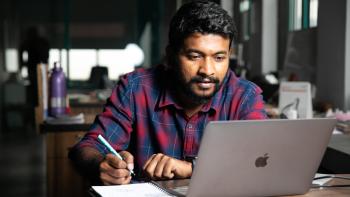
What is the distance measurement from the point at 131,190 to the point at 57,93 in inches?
90.1

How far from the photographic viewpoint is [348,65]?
3.60 metres

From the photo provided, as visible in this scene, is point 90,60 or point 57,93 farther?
point 90,60

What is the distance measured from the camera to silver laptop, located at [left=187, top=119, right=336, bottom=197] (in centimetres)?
127

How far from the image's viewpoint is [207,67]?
5.73ft

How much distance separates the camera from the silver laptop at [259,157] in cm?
127

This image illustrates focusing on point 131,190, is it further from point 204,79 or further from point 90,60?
point 90,60

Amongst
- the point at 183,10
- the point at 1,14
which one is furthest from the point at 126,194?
the point at 1,14

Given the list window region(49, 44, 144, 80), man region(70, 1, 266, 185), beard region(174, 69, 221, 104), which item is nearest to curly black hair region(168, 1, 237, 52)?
man region(70, 1, 266, 185)

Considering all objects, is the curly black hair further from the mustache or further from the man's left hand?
the man's left hand

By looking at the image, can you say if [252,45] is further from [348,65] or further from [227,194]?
[227,194]

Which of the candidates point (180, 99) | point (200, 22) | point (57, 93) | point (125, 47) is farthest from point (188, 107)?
point (125, 47)

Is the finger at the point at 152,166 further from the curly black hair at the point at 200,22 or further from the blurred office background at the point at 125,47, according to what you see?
the blurred office background at the point at 125,47

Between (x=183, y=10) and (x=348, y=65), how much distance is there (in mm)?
2062

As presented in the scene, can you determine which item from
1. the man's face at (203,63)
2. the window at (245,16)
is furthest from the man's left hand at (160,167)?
the window at (245,16)
